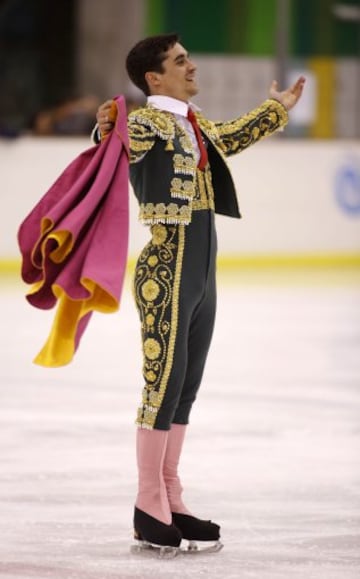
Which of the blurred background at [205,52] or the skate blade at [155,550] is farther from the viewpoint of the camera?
the blurred background at [205,52]

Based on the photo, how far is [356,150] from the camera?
1303 cm

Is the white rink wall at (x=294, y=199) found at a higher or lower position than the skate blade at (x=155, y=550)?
lower

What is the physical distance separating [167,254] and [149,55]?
1.71 feet

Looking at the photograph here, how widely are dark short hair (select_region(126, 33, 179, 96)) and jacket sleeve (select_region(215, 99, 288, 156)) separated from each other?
26 cm

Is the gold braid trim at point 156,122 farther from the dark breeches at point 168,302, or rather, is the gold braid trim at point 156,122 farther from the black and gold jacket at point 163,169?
the dark breeches at point 168,302

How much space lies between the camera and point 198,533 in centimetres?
369

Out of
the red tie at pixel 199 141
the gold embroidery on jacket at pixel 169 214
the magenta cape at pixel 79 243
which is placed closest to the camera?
the magenta cape at pixel 79 243

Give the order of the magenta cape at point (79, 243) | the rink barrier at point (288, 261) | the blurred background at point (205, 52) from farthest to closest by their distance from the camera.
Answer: the blurred background at point (205, 52)
the rink barrier at point (288, 261)
the magenta cape at point (79, 243)

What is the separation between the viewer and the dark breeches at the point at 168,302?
3561 mm

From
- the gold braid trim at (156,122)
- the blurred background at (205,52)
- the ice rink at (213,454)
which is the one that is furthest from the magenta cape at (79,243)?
the blurred background at (205,52)

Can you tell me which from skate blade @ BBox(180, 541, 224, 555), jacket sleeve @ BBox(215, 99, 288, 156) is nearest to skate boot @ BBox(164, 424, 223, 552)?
skate blade @ BBox(180, 541, 224, 555)

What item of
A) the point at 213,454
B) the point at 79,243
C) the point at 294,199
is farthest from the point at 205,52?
the point at 79,243

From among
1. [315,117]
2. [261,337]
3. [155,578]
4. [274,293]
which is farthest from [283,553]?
[315,117]

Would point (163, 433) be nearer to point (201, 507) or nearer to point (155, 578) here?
point (155, 578)
